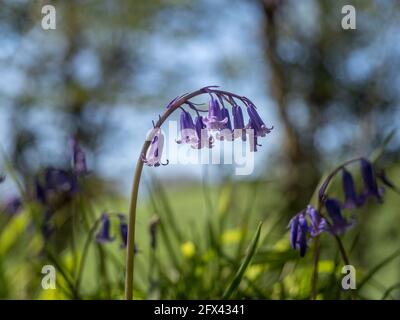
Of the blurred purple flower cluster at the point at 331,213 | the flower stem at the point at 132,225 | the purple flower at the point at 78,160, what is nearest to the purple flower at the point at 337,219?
the blurred purple flower cluster at the point at 331,213

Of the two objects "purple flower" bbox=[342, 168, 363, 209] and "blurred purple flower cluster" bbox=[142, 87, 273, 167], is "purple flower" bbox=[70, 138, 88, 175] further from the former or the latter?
"purple flower" bbox=[342, 168, 363, 209]

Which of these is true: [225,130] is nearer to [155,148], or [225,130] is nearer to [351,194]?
[155,148]

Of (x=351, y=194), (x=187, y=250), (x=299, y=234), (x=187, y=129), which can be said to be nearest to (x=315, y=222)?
(x=299, y=234)

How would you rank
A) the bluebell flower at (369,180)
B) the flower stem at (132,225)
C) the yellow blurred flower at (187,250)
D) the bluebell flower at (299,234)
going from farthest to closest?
the yellow blurred flower at (187,250)
the bluebell flower at (369,180)
the bluebell flower at (299,234)
the flower stem at (132,225)

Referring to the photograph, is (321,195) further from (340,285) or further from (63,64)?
(63,64)

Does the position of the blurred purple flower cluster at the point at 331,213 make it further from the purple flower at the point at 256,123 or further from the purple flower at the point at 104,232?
the purple flower at the point at 104,232
